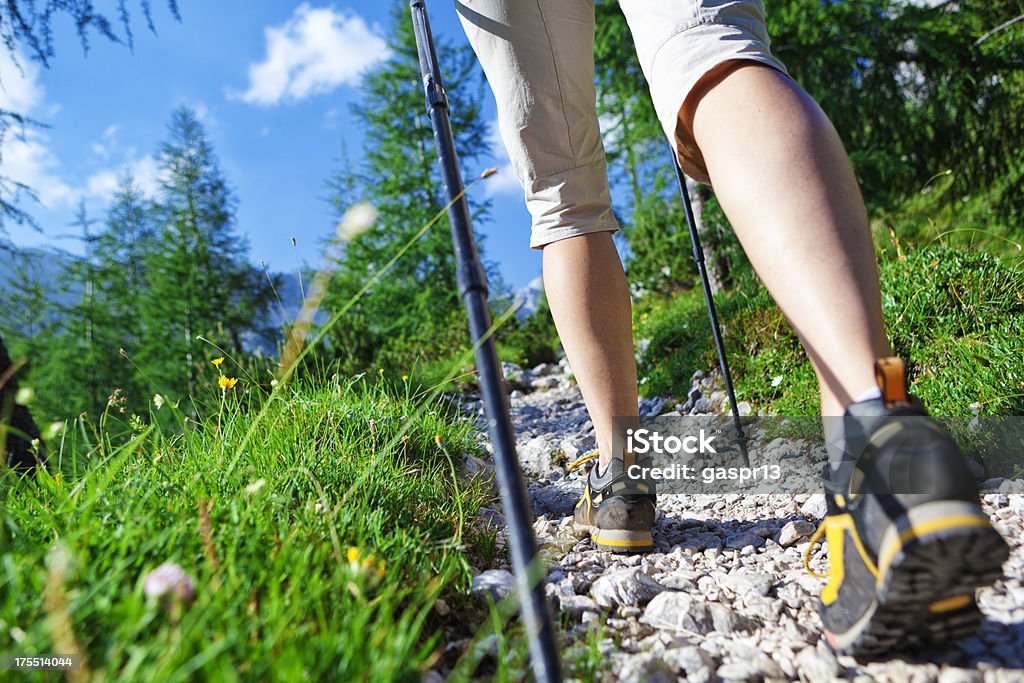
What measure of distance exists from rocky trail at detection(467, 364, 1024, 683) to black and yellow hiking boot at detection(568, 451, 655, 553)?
0.04m

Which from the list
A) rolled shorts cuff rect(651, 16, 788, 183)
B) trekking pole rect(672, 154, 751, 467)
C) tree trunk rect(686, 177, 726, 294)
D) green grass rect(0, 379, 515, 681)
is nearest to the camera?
green grass rect(0, 379, 515, 681)

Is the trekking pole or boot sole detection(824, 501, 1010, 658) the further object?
the trekking pole

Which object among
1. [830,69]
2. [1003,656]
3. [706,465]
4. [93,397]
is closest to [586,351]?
[1003,656]

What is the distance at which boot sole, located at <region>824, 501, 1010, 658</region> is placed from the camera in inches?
27.2

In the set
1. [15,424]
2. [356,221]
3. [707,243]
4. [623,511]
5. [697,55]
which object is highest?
[707,243]

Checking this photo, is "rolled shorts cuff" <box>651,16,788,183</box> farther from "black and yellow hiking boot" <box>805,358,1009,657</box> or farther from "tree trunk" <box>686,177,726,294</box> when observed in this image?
"tree trunk" <box>686,177,726,294</box>

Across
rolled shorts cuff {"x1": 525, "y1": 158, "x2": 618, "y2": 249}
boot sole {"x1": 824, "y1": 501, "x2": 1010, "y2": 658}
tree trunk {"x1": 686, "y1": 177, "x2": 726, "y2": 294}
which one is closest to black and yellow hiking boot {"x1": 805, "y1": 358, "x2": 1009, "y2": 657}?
boot sole {"x1": 824, "y1": 501, "x2": 1010, "y2": 658}

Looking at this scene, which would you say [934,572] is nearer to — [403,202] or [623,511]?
[623,511]

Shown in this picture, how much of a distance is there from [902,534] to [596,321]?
83cm

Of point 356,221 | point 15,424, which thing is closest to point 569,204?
point 356,221

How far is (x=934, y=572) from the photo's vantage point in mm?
707

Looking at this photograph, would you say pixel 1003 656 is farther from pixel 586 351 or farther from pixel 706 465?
pixel 706 465

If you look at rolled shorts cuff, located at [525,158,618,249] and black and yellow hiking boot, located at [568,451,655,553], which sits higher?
rolled shorts cuff, located at [525,158,618,249]

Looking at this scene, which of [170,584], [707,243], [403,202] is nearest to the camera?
[170,584]
